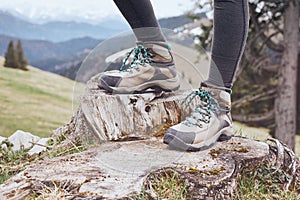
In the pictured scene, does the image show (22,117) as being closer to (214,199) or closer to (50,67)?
(50,67)

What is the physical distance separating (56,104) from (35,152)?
7.91 feet

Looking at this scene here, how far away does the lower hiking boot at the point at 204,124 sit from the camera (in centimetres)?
123

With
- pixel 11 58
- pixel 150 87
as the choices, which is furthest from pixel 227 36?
pixel 11 58

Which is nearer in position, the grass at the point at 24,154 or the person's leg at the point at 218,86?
the person's leg at the point at 218,86

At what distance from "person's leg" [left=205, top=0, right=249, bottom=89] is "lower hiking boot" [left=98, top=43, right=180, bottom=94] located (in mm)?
238

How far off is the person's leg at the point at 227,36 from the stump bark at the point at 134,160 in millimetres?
250

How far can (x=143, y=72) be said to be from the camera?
55.6 inches

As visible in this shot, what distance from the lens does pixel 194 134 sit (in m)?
1.23

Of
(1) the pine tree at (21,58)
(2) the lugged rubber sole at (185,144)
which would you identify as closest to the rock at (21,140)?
(2) the lugged rubber sole at (185,144)

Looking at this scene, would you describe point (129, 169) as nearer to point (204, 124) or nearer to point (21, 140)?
point (204, 124)

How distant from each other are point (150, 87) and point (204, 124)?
0.96 feet

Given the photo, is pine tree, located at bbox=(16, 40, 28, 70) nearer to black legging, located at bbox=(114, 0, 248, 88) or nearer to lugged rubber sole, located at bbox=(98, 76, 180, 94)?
lugged rubber sole, located at bbox=(98, 76, 180, 94)

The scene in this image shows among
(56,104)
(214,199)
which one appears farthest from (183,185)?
(56,104)

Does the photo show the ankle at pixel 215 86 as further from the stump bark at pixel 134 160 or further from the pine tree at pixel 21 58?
the pine tree at pixel 21 58
